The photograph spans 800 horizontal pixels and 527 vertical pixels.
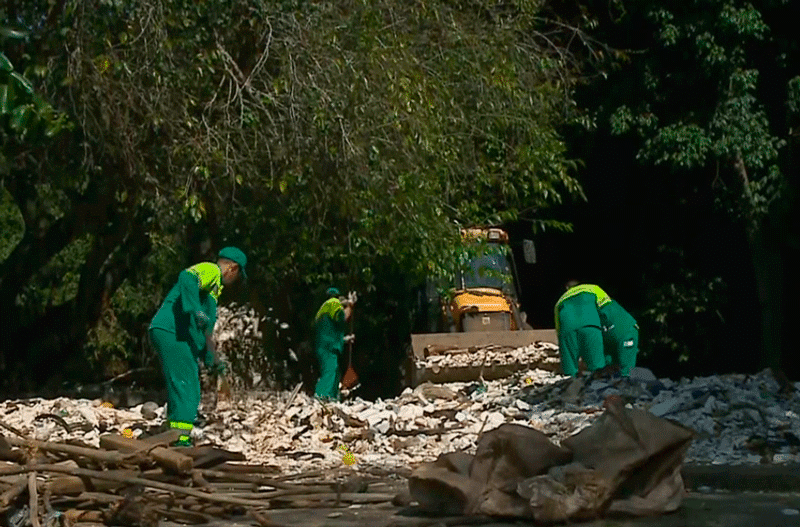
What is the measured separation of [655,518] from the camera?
279 inches

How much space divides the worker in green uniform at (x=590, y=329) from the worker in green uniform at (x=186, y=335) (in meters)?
4.99

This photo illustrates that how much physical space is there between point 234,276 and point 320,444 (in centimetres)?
144

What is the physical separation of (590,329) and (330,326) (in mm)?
3571

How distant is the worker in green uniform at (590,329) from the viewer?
15203 mm

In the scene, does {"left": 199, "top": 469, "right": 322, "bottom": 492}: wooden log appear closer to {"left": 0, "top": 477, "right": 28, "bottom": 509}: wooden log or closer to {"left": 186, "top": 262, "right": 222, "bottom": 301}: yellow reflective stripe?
{"left": 0, "top": 477, "right": 28, "bottom": 509}: wooden log

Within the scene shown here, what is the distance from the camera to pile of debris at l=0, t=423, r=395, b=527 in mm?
6840

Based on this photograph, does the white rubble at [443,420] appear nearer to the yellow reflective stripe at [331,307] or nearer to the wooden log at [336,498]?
the wooden log at [336,498]

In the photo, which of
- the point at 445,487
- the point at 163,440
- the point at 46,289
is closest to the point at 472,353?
the point at 46,289

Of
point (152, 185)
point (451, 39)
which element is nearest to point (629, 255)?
point (451, 39)

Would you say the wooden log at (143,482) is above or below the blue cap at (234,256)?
below

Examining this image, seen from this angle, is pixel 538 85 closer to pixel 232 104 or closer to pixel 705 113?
pixel 705 113

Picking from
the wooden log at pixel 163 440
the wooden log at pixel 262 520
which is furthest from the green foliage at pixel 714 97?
the wooden log at pixel 262 520

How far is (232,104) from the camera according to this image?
1328 cm

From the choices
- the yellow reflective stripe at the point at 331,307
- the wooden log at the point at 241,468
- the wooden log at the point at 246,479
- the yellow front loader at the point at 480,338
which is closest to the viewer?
the wooden log at the point at 246,479
